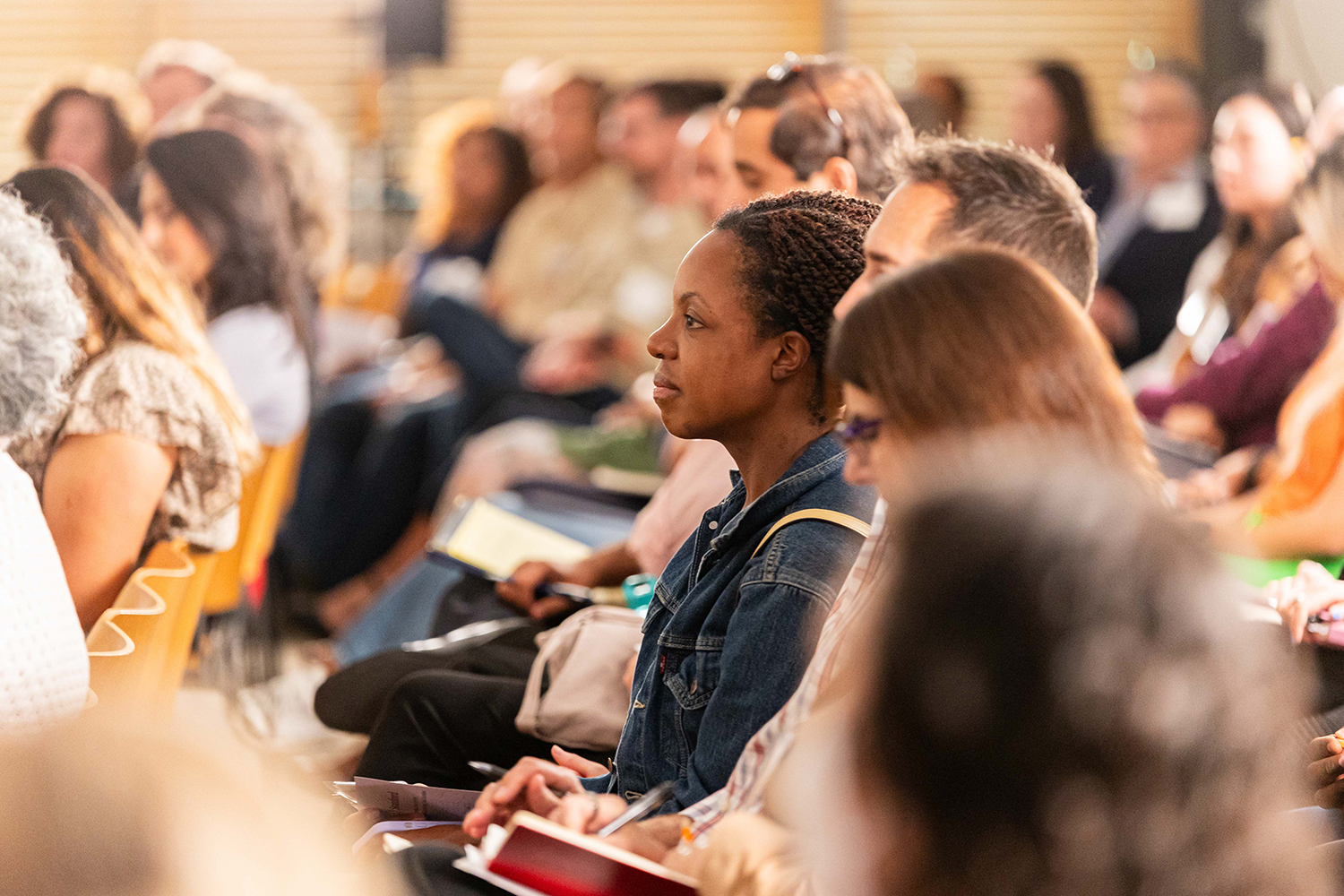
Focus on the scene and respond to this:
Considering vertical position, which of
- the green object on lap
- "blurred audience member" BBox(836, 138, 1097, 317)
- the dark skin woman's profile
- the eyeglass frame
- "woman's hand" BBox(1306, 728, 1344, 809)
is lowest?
the green object on lap

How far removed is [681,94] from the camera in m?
5.51

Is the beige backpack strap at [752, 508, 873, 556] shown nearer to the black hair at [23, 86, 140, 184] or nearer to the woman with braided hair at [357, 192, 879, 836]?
the woman with braided hair at [357, 192, 879, 836]

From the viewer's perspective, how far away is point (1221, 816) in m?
0.88

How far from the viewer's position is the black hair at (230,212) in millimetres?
3338

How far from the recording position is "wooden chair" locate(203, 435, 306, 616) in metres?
3.08

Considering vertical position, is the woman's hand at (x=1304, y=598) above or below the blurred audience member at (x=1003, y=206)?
below

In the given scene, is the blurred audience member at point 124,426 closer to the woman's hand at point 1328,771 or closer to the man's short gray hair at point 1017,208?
the man's short gray hair at point 1017,208

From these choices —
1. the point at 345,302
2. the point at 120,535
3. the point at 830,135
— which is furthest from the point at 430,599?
the point at 345,302

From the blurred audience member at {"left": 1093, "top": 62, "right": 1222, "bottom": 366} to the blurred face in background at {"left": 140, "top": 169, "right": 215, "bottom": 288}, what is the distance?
9.90 ft

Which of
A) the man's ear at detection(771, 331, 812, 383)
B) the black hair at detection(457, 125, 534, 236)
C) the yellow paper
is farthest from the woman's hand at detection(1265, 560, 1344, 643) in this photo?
the black hair at detection(457, 125, 534, 236)

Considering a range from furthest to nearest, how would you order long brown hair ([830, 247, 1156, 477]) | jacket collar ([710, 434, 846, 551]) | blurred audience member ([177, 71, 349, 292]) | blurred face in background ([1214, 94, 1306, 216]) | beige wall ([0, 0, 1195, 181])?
1. beige wall ([0, 0, 1195, 181])
2. blurred audience member ([177, 71, 349, 292])
3. blurred face in background ([1214, 94, 1306, 216])
4. jacket collar ([710, 434, 846, 551])
5. long brown hair ([830, 247, 1156, 477])

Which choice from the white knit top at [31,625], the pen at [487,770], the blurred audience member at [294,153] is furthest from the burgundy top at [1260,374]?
the white knit top at [31,625]

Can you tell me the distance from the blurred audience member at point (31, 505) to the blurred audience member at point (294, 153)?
6.81 ft

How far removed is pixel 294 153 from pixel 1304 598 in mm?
3282
